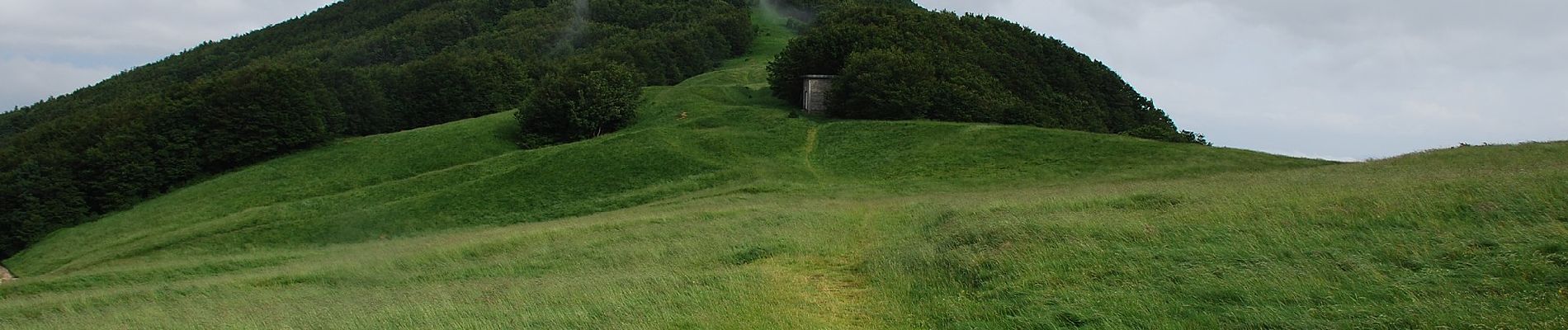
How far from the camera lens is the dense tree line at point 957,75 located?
182ft

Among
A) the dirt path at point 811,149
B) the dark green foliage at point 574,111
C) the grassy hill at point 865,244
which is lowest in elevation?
the grassy hill at point 865,244

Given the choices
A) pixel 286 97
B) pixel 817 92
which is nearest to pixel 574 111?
pixel 817 92

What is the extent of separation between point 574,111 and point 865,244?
4391 centimetres

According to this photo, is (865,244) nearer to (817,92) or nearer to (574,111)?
(817,92)

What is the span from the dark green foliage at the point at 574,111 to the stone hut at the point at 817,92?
13341mm

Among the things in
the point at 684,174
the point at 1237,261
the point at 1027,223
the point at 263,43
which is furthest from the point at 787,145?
the point at 263,43

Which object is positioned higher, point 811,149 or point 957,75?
point 957,75

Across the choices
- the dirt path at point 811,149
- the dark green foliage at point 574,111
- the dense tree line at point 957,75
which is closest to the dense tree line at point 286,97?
the dark green foliage at point 574,111

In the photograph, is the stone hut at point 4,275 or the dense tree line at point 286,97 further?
the dense tree line at point 286,97

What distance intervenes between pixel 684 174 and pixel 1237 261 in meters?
32.9

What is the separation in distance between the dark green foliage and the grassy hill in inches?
446

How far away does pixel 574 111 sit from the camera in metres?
58.8

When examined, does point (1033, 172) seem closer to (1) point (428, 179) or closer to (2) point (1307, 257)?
(2) point (1307, 257)

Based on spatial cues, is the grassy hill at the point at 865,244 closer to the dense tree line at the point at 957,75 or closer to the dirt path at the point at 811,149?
the dirt path at the point at 811,149
